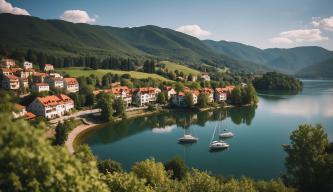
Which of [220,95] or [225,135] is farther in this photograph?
[220,95]

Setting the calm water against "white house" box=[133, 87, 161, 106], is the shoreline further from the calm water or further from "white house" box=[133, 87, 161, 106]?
"white house" box=[133, 87, 161, 106]

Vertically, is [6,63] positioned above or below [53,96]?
above

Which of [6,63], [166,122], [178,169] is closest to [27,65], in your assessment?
[6,63]

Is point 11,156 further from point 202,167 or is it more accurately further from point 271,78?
point 271,78

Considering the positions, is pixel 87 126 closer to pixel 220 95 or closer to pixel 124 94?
pixel 124 94

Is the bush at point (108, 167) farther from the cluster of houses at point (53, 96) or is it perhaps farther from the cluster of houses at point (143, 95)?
the cluster of houses at point (143, 95)

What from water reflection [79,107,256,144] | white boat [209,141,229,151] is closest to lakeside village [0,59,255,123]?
water reflection [79,107,256,144]
